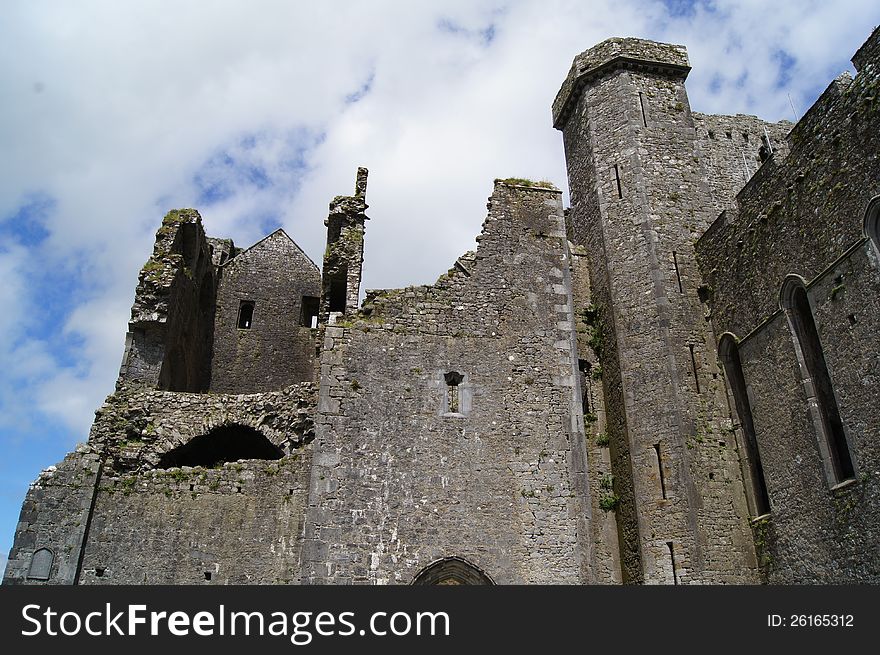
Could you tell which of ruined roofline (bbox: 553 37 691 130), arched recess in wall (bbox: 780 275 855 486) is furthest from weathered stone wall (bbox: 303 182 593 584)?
ruined roofline (bbox: 553 37 691 130)

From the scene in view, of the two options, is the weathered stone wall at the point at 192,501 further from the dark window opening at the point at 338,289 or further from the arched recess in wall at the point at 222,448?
the dark window opening at the point at 338,289

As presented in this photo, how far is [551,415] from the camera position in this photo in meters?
11.9

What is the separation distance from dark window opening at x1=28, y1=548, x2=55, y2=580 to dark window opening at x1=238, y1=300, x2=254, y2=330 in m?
9.09

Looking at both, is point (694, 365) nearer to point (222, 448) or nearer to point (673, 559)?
point (673, 559)

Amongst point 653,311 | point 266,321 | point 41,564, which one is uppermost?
point 266,321

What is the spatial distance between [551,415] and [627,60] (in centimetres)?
953

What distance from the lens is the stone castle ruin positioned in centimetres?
1066

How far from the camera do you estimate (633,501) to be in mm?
12805

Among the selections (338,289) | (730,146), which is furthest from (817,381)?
(338,289)

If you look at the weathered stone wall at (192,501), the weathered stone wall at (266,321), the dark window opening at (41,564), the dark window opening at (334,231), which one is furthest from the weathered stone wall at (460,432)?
the weathered stone wall at (266,321)

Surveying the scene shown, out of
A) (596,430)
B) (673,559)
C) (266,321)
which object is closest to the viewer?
(673,559)

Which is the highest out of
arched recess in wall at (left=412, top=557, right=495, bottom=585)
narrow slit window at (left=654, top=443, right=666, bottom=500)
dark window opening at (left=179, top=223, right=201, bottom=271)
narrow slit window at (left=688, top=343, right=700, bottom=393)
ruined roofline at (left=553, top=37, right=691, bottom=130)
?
ruined roofline at (left=553, top=37, right=691, bottom=130)

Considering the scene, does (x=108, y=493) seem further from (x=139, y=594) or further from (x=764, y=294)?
(x=764, y=294)

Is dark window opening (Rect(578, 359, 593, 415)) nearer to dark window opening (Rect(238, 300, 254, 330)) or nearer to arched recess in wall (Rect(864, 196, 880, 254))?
arched recess in wall (Rect(864, 196, 880, 254))
